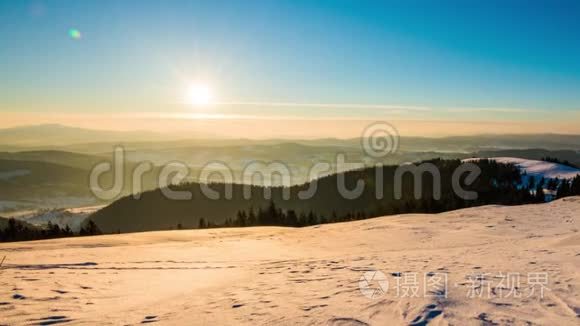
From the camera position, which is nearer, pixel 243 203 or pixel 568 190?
pixel 568 190

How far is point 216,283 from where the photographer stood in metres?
7.91

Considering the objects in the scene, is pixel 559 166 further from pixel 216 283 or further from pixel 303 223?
pixel 216 283

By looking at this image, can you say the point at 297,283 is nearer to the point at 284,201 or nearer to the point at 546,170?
the point at 546,170

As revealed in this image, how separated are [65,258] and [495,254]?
1266 cm

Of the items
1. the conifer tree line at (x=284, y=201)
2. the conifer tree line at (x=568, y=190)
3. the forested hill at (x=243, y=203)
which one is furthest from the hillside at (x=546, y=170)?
the conifer tree line at (x=568, y=190)

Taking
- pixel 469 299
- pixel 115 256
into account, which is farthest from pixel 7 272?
pixel 469 299

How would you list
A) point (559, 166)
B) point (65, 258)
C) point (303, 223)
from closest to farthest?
point (65, 258)
point (303, 223)
point (559, 166)

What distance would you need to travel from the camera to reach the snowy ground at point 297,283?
527 centimetres

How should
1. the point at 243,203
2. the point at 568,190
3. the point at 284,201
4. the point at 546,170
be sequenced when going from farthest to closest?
the point at 284,201 < the point at 243,203 < the point at 546,170 < the point at 568,190

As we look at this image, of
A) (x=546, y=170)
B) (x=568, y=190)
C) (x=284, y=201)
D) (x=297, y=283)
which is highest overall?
Answer: (x=297, y=283)

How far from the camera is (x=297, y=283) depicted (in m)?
7.39

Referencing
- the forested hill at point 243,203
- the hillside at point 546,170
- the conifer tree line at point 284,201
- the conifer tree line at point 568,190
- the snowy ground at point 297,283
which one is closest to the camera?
the snowy ground at point 297,283

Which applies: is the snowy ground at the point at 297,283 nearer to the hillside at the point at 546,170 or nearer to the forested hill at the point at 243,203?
the hillside at the point at 546,170

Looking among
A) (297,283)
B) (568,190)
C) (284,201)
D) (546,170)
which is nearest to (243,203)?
(284,201)
